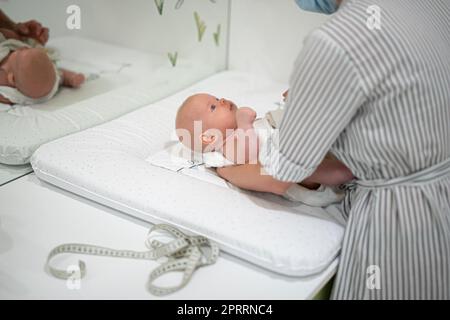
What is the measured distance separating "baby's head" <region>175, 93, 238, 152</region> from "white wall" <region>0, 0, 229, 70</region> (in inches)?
23.7

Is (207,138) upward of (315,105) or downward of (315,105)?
downward

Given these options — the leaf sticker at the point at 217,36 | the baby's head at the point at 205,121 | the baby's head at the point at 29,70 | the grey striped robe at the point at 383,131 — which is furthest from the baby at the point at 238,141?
the leaf sticker at the point at 217,36

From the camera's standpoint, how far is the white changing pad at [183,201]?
3.49 ft

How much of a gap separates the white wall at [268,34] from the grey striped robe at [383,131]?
2.84ft

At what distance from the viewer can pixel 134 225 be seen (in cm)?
121

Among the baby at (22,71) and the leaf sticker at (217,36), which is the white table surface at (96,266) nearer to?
the baby at (22,71)

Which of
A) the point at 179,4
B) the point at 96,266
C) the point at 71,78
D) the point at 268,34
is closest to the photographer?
the point at 96,266

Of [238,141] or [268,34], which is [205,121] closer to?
[238,141]

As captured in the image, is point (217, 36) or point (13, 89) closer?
point (13, 89)

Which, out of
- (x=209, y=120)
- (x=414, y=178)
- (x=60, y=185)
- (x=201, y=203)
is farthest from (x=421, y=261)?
(x=60, y=185)

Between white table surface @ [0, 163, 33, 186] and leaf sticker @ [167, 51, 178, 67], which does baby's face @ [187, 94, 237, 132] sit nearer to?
white table surface @ [0, 163, 33, 186]

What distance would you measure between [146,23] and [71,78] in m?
0.36

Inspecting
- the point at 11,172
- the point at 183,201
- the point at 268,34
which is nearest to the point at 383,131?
the point at 183,201

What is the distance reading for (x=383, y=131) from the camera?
0.96m
